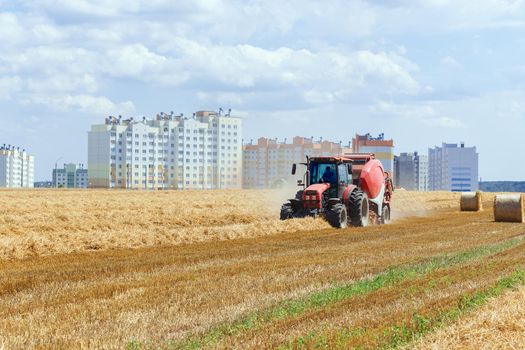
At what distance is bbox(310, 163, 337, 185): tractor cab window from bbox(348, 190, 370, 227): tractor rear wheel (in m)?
0.88

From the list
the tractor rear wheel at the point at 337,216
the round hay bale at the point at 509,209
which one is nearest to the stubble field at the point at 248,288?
the tractor rear wheel at the point at 337,216

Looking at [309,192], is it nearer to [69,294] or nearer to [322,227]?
[322,227]

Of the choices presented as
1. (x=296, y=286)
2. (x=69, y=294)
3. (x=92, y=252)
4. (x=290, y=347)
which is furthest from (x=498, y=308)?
(x=92, y=252)

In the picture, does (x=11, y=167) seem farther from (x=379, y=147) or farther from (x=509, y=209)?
(x=509, y=209)

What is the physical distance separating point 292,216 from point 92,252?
9650 millimetres

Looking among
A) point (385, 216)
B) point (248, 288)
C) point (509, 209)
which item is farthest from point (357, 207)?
point (248, 288)

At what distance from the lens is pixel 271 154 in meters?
160

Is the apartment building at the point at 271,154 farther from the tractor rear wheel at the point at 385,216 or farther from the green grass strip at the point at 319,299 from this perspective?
the green grass strip at the point at 319,299

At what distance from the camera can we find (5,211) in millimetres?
32219

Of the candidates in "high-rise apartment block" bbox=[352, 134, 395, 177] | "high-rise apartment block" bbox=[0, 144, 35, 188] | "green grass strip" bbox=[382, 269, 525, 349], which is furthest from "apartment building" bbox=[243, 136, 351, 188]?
"green grass strip" bbox=[382, 269, 525, 349]

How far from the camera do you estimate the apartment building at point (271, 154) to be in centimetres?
15062

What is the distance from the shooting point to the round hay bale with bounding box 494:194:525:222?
3027cm

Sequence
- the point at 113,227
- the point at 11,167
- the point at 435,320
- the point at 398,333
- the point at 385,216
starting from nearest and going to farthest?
the point at 398,333
the point at 435,320
the point at 113,227
the point at 385,216
the point at 11,167

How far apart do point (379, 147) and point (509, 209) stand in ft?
383
